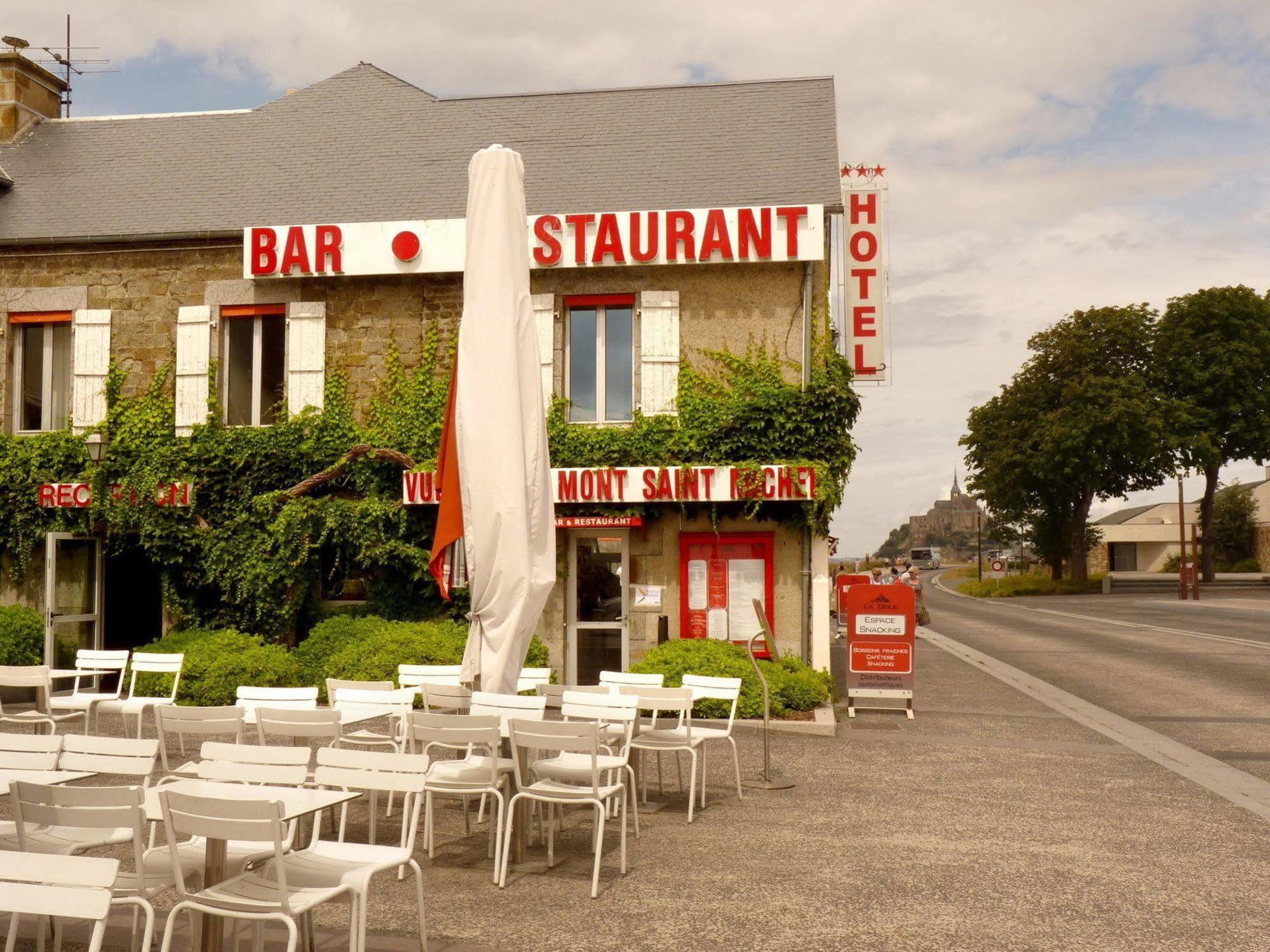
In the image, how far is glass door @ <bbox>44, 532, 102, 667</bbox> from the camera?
14.2m

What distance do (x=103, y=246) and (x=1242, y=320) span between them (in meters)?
45.6

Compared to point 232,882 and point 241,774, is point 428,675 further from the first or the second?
point 232,882

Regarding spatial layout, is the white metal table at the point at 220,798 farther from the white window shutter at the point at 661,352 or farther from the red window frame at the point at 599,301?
the red window frame at the point at 599,301

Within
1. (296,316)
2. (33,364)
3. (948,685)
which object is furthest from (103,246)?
(948,685)

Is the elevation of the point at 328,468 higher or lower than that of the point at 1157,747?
higher

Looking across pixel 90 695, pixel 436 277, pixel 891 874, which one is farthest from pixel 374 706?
pixel 436 277

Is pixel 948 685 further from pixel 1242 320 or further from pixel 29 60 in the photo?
pixel 1242 320

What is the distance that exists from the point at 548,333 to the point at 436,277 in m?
1.67

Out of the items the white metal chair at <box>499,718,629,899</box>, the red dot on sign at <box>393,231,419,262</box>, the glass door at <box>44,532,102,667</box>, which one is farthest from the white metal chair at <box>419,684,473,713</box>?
the glass door at <box>44,532,102,667</box>

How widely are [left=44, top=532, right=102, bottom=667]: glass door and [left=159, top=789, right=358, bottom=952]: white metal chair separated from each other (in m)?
11.2

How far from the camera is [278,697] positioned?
Answer: 7.49 metres

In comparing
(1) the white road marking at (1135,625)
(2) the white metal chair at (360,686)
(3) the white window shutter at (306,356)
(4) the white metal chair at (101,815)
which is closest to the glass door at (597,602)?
(3) the white window shutter at (306,356)

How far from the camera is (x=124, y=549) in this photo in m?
15.2

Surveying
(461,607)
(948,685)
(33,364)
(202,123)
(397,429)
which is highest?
(202,123)
